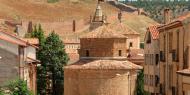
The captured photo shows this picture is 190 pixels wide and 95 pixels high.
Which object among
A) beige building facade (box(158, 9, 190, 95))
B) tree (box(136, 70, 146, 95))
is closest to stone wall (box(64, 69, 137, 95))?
beige building facade (box(158, 9, 190, 95))

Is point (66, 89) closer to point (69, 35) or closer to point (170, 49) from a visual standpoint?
point (170, 49)

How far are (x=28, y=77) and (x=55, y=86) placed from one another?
21374mm

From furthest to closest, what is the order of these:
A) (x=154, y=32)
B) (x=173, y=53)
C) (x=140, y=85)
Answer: (x=140, y=85) → (x=154, y=32) → (x=173, y=53)

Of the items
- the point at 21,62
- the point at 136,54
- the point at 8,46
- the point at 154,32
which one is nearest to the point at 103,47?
the point at 154,32

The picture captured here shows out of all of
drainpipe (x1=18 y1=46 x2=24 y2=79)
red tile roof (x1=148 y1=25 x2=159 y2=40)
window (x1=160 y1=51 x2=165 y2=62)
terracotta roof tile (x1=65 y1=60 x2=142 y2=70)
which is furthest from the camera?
red tile roof (x1=148 y1=25 x2=159 y2=40)

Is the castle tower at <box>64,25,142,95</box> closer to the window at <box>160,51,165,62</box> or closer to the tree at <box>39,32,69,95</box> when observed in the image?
the window at <box>160,51,165,62</box>

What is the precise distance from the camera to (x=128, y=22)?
187 metres

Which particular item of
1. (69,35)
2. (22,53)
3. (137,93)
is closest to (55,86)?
(137,93)

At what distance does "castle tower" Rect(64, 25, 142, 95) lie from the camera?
5672 centimetres

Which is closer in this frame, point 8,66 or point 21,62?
point 8,66

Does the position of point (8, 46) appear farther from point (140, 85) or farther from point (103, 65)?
point (140, 85)

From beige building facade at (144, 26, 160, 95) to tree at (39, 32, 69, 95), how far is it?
13.9 meters

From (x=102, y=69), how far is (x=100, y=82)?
110 cm

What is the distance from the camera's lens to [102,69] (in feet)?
185
